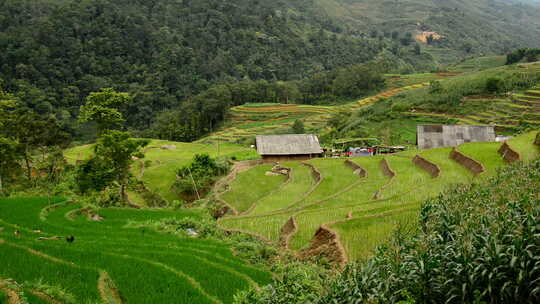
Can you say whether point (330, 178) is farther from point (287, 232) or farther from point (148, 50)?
point (148, 50)

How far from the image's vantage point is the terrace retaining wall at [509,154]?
56.6 feet

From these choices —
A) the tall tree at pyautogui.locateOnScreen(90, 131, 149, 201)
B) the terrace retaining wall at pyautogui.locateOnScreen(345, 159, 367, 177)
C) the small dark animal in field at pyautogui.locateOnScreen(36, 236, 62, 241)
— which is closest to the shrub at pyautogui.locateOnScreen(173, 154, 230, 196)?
the tall tree at pyautogui.locateOnScreen(90, 131, 149, 201)

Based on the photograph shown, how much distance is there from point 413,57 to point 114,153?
126 metres

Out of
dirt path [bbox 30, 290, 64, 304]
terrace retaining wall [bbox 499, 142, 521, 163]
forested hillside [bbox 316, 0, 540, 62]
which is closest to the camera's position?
dirt path [bbox 30, 290, 64, 304]

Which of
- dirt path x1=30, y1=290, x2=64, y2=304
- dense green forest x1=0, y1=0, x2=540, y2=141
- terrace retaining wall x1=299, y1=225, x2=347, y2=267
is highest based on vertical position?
dense green forest x1=0, y1=0, x2=540, y2=141

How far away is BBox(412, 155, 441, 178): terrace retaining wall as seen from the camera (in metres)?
19.5

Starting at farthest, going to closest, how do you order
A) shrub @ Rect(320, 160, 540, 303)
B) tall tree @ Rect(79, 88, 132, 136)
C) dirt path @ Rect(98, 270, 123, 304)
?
1. tall tree @ Rect(79, 88, 132, 136)
2. dirt path @ Rect(98, 270, 123, 304)
3. shrub @ Rect(320, 160, 540, 303)

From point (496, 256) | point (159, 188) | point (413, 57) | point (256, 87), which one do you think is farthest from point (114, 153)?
point (413, 57)

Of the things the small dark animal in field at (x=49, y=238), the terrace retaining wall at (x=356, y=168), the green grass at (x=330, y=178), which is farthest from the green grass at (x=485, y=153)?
the small dark animal in field at (x=49, y=238)

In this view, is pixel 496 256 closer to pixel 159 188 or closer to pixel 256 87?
pixel 159 188

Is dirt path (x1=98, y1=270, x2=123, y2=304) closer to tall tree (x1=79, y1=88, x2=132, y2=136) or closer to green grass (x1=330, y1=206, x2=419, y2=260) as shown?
green grass (x1=330, y1=206, x2=419, y2=260)

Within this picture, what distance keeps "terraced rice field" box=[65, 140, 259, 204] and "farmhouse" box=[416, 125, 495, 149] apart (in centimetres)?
1514

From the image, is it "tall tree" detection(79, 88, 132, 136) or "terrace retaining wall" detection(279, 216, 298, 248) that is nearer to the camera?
"terrace retaining wall" detection(279, 216, 298, 248)

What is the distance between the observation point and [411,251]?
5.65m
